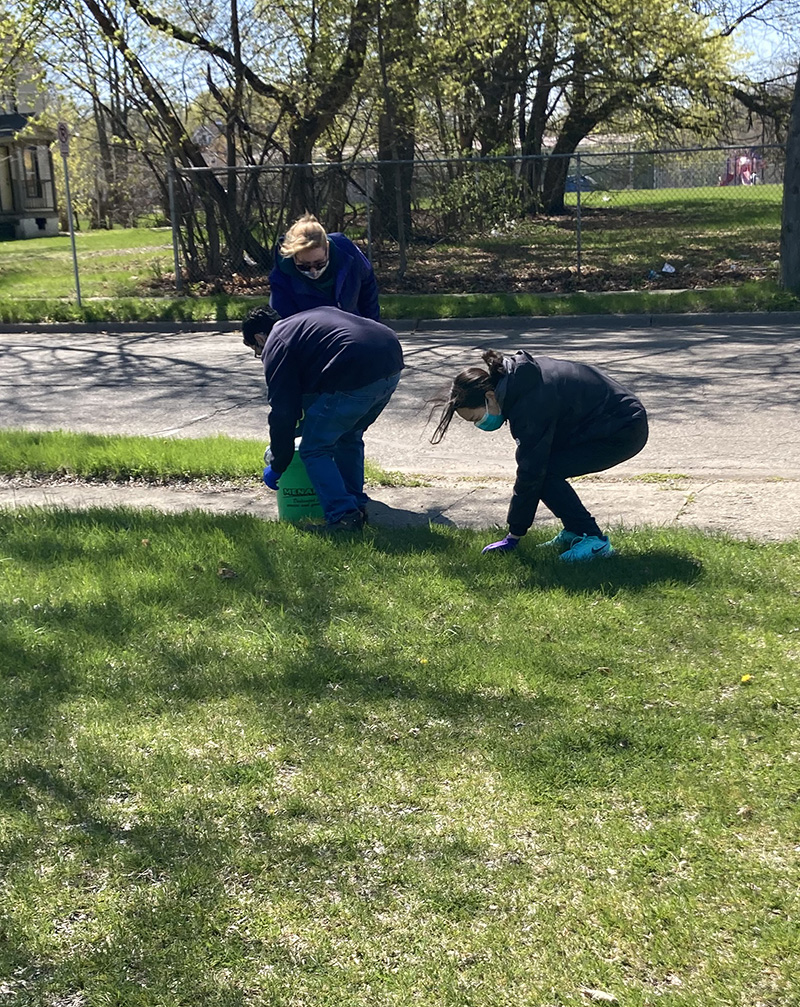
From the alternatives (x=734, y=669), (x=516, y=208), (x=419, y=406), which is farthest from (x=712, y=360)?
(x=516, y=208)

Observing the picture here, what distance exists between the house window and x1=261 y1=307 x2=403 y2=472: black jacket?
44.1 metres

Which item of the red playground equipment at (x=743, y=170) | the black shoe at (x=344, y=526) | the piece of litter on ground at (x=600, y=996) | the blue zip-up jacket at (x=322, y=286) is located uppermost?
the red playground equipment at (x=743, y=170)

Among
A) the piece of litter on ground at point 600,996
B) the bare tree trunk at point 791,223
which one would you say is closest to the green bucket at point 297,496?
the piece of litter on ground at point 600,996

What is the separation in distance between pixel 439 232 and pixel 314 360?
15174 mm

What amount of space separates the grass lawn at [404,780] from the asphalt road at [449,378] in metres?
2.82

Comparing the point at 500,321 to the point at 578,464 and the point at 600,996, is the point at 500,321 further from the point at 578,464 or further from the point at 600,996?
the point at 600,996

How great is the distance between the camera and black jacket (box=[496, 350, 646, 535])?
5.08 meters

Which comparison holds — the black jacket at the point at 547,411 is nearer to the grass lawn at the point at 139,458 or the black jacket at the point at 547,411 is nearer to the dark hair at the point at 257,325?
the dark hair at the point at 257,325

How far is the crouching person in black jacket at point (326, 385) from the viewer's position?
232 inches

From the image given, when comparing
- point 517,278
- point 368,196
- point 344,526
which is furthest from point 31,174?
point 344,526

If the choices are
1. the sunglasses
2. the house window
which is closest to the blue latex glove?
the sunglasses

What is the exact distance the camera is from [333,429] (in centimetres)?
607

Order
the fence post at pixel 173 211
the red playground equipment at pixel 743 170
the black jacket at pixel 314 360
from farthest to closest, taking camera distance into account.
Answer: the red playground equipment at pixel 743 170 < the fence post at pixel 173 211 < the black jacket at pixel 314 360

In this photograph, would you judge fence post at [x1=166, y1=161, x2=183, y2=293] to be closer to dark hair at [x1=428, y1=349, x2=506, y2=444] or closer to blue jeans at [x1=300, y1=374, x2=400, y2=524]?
blue jeans at [x1=300, y1=374, x2=400, y2=524]
